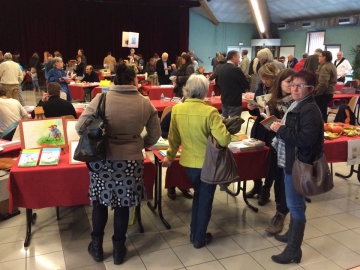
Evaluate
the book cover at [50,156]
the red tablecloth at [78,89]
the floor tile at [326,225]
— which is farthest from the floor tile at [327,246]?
the red tablecloth at [78,89]

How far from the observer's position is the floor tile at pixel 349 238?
272 cm

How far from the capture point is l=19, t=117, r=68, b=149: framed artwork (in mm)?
2775

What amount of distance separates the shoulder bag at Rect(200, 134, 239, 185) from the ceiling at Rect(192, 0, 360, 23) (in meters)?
10.5

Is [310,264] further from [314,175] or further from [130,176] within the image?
[130,176]

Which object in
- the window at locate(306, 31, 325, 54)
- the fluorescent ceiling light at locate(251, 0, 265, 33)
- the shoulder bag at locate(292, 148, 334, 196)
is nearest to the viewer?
the shoulder bag at locate(292, 148, 334, 196)

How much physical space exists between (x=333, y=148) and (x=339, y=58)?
19.4ft

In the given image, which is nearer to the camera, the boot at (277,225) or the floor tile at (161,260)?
the floor tile at (161,260)

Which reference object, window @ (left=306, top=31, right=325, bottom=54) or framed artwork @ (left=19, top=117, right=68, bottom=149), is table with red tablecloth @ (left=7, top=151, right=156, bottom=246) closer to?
framed artwork @ (left=19, top=117, right=68, bottom=149)

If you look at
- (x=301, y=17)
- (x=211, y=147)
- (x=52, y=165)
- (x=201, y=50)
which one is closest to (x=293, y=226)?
(x=211, y=147)

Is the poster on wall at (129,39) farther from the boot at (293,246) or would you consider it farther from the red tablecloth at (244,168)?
the boot at (293,246)

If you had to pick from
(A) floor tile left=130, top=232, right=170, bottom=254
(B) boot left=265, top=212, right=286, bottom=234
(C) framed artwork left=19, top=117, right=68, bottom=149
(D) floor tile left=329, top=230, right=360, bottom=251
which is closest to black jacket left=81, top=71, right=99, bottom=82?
(C) framed artwork left=19, top=117, right=68, bottom=149

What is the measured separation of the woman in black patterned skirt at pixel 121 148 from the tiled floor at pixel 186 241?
0.36 m

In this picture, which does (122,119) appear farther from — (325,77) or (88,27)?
(88,27)

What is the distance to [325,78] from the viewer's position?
5613mm
